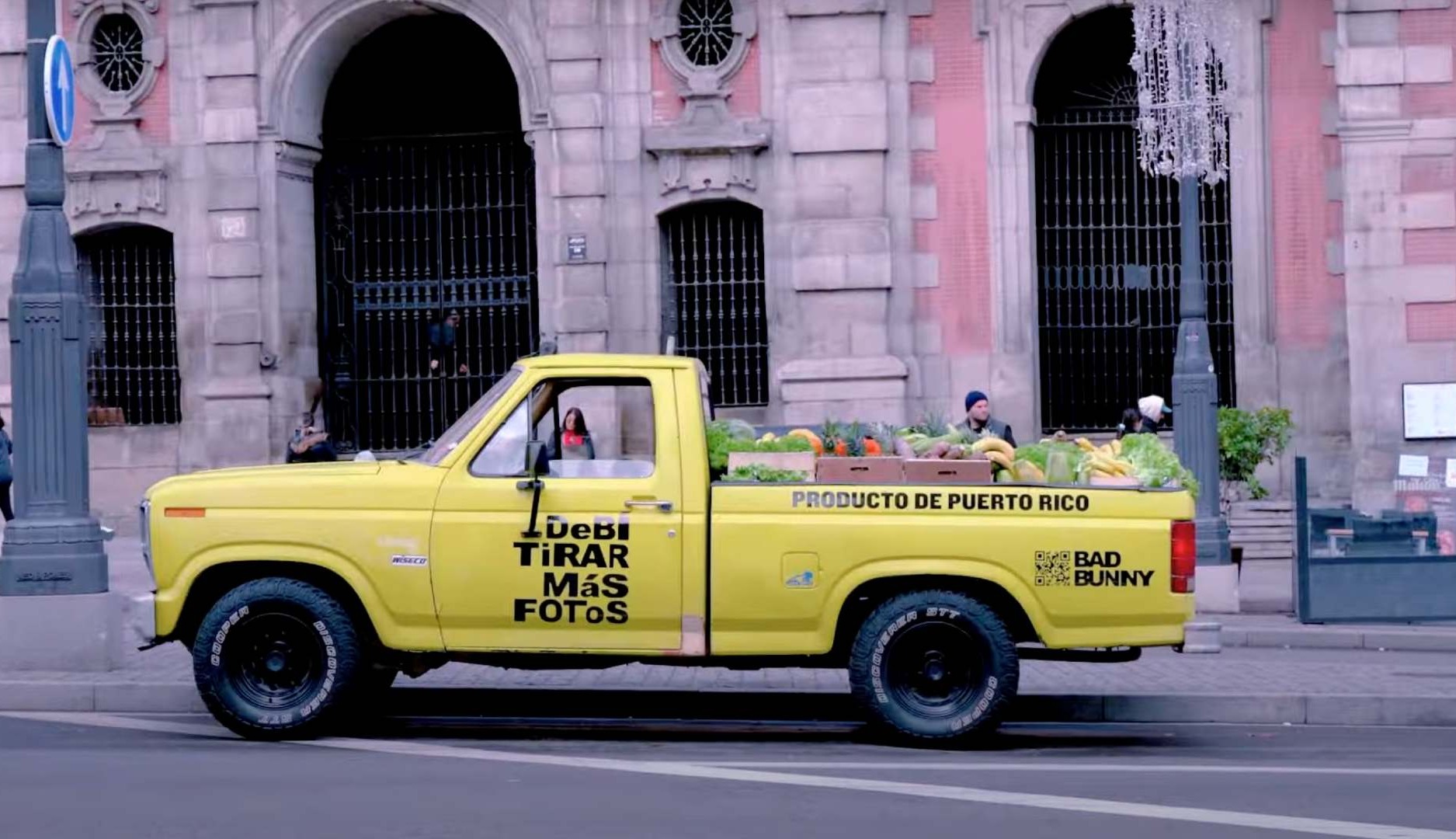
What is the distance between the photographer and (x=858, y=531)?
1162 centimetres

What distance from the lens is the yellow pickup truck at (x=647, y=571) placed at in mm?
11594

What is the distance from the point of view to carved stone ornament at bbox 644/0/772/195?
965 inches

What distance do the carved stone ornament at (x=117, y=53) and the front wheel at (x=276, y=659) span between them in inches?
597

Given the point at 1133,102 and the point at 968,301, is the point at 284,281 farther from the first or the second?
the point at 1133,102

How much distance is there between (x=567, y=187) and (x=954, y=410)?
15.2ft

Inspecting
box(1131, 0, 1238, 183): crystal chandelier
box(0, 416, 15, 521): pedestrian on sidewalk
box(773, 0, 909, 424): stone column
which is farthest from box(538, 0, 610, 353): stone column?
box(1131, 0, 1238, 183): crystal chandelier

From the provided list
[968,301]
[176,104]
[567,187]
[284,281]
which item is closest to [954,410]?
[968,301]

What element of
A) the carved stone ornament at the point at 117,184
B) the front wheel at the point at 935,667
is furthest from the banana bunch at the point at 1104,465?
the carved stone ornament at the point at 117,184

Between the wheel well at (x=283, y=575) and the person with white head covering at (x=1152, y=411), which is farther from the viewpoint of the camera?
the person with white head covering at (x=1152, y=411)

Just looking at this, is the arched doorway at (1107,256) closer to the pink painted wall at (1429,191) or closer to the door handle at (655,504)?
the pink painted wall at (1429,191)

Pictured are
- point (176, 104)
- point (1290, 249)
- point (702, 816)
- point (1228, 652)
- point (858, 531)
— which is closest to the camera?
point (702, 816)

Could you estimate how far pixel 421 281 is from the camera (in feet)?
86.9

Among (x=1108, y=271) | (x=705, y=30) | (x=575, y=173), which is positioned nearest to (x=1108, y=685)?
(x=1108, y=271)

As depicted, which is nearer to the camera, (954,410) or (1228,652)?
(1228,652)
